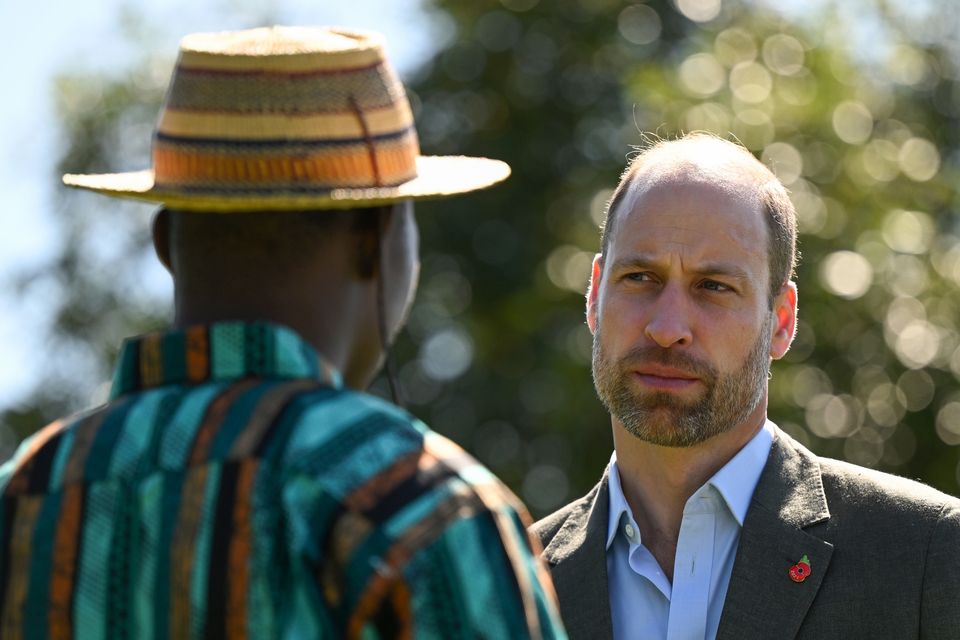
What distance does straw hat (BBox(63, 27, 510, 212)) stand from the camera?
2.36 meters

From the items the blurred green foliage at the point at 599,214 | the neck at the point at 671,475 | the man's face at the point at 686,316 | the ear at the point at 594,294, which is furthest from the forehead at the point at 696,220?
the blurred green foliage at the point at 599,214

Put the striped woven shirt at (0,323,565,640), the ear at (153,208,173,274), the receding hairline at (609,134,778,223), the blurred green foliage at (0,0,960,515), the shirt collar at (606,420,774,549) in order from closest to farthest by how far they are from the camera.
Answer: the striped woven shirt at (0,323,565,640) → the ear at (153,208,173,274) → the shirt collar at (606,420,774,549) → the receding hairline at (609,134,778,223) → the blurred green foliage at (0,0,960,515)

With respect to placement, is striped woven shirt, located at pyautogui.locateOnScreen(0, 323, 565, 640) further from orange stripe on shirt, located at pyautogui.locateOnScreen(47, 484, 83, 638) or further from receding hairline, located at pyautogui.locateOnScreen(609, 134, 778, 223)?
receding hairline, located at pyautogui.locateOnScreen(609, 134, 778, 223)

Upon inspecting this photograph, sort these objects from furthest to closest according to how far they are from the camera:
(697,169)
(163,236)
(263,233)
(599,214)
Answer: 1. (599,214)
2. (697,169)
3. (163,236)
4. (263,233)

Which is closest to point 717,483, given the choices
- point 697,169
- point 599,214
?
point 697,169

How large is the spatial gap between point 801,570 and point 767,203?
89 cm

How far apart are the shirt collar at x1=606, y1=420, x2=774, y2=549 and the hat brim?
4.12ft

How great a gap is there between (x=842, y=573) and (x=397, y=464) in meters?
1.66

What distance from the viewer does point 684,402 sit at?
3717 mm

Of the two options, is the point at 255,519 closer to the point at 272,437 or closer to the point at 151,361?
the point at 272,437

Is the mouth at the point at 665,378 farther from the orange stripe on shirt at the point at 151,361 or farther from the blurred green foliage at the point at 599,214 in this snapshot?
the blurred green foliage at the point at 599,214

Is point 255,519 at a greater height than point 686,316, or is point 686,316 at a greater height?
point 255,519

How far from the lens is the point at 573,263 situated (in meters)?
15.6

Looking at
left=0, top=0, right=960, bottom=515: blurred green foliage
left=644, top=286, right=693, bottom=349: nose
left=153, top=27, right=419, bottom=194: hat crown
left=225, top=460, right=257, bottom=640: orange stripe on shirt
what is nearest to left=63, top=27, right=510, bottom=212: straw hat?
left=153, top=27, right=419, bottom=194: hat crown
